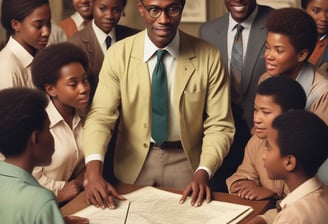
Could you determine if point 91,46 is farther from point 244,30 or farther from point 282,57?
point 282,57

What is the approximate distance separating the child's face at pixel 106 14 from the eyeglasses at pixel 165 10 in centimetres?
77

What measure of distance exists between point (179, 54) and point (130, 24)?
86.6 inches

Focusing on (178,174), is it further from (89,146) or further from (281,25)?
(281,25)

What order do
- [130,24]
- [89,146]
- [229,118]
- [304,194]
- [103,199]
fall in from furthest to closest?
[130,24] < [229,118] < [89,146] < [103,199] < [304,194]

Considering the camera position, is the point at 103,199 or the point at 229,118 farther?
the point at 229,118

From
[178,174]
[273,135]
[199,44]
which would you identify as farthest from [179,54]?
[273,135]

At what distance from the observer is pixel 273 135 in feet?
5.87

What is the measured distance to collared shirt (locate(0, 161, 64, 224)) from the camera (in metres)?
1.45

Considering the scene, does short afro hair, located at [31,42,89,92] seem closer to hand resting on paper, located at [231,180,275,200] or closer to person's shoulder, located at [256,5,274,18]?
hand resting on paper, located at [231,180,275,200]

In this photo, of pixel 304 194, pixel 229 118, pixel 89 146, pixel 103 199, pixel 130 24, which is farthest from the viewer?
pixel 130 24

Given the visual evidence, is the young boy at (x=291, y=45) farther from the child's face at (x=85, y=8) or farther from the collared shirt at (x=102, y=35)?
the child's face at (x=85, y=8)

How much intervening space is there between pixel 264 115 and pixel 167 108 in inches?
15.0

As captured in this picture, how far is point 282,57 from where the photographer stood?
238 cm

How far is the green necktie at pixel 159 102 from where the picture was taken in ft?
7.33
